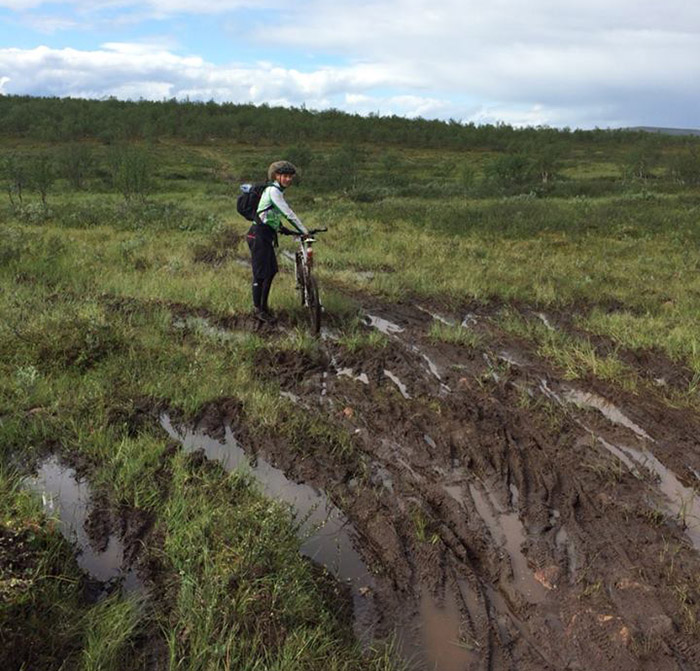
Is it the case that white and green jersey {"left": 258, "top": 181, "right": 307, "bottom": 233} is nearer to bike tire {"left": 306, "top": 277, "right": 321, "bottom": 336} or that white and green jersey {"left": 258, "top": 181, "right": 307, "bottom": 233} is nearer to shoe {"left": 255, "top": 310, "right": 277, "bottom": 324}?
bike tire {"left": 306, "top": 277, "right": 321, "bottom": 336}

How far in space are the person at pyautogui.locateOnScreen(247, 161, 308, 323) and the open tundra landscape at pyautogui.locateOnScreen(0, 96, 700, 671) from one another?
0.39 metres

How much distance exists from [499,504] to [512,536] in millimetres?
365

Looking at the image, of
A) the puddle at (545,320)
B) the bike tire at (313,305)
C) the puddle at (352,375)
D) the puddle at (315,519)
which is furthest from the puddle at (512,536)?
the puddle at (545,320)

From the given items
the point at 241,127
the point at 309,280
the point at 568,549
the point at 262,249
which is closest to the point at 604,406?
the point at 568,549

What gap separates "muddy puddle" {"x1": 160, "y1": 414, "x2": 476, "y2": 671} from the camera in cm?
296

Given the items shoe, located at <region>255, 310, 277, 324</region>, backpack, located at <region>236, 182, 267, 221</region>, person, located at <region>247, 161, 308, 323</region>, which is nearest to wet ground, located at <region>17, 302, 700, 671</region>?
shoe, located at <region>255, 310, 277, 324</region>

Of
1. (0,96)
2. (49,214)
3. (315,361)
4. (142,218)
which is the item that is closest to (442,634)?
(315,361)

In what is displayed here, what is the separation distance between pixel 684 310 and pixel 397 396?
6.01 metres

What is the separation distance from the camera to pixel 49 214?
19.4 m

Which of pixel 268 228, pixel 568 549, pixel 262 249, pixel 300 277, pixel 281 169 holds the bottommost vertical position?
pixel 568 549

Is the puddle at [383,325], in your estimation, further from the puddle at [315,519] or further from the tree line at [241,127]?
the tree line at [241,127]

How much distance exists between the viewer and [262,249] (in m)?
7.71

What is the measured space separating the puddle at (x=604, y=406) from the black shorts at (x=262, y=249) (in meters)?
4.20

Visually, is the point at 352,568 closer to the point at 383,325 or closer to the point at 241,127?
the point at 383,325
